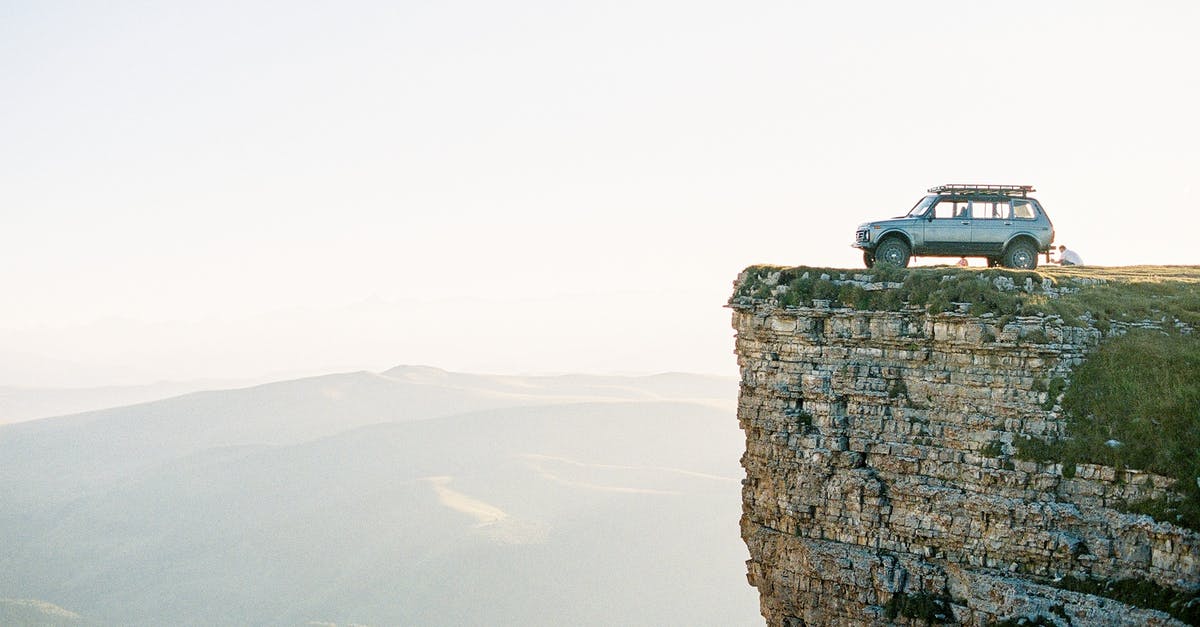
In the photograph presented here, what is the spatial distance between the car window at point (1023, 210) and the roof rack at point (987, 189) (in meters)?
0.24

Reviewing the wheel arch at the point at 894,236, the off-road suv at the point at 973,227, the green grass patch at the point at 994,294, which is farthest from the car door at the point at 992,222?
the green grass patch at the point at 994,294

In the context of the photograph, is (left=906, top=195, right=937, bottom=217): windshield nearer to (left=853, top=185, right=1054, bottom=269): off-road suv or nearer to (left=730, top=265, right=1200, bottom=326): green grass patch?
(left=853, top=185, right=1054, bottom=269): off-road suv

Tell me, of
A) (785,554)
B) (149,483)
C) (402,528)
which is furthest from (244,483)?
(785,554)

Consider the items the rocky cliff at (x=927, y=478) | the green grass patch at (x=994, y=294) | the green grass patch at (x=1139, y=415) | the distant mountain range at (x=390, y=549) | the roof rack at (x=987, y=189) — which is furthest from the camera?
the distant mountain range at (x=390, y=549)

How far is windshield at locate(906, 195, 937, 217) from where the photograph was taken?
88.4 feet

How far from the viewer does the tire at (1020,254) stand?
2714cm

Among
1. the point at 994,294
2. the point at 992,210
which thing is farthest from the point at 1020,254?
the point at 994,294

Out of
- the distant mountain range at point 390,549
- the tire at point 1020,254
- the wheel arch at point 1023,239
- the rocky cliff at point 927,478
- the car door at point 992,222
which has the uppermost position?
the car door at point 992,222

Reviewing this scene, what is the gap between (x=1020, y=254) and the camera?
89.2ft

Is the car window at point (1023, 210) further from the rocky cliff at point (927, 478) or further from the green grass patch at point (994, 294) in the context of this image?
the rocky cliff at point (927, 478)

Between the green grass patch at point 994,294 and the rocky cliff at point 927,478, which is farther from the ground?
the green grass patch at point 994,294

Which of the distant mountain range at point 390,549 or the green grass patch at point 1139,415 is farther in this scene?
the distant mountain range at point 390,549

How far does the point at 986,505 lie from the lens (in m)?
20.3

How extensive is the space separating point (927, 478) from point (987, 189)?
31.4 ft
